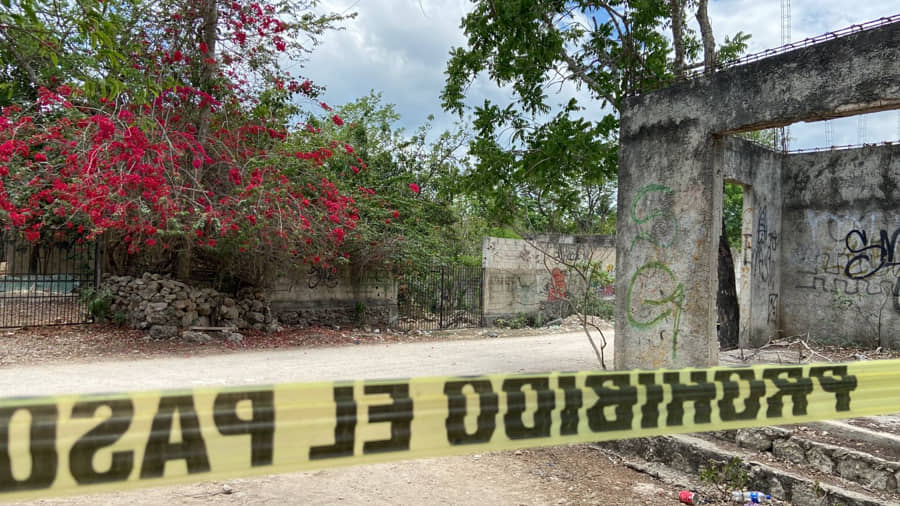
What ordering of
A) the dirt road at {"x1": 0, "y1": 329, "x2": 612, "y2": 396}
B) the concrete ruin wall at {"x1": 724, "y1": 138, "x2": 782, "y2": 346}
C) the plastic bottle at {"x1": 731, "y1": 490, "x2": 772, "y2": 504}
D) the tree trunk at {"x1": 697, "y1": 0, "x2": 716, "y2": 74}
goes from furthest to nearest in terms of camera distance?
the concrete ruin wall at {"x1": 724, "y1": 138, "x2": 782, "y2": 346}
the tree trunk at {"x1": 697, "y1": 0, "x2": 716, "y2": 74}
the dirt road at {"x1": 0, "y1": 329, "x2": 612, "y2": 396}
the plastic bottle at {"x1": 731, "y1": 490, "x2": 772, "y2": 504}

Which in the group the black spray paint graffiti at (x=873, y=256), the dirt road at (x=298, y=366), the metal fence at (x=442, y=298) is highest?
the black spray paint graffiti at (x=873, y=256)

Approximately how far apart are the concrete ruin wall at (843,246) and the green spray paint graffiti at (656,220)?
18.3 ft

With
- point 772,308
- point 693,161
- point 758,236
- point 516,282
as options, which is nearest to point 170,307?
point 693,161

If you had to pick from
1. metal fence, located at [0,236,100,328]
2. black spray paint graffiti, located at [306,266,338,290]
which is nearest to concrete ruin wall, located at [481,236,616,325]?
black spray paint graffiti, located at [306,266,338,290]

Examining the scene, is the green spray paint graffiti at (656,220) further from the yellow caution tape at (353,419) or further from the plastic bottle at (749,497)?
the yellow caution tape at (353,419)

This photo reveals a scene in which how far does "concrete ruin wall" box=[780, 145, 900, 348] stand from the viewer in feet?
30.8

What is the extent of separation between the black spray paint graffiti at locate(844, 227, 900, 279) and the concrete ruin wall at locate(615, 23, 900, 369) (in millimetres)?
5328

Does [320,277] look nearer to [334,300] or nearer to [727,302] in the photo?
[334,300]

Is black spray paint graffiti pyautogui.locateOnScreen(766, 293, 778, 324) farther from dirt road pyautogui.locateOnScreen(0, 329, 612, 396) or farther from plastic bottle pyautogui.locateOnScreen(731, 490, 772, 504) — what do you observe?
plastic bottle pyautogui.locateOnScreen(731, 490, 772, 504)

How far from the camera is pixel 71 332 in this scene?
35.7 ft

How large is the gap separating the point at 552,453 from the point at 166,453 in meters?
3.96

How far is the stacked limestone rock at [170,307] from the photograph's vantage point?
35.1ft

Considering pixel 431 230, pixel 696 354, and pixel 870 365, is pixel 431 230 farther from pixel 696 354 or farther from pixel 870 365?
pixel 870 365

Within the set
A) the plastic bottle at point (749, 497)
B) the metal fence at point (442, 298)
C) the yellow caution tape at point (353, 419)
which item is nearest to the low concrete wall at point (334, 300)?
the metal fence at point (442, 298)
